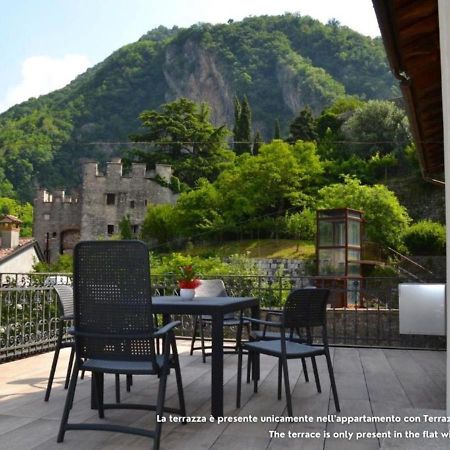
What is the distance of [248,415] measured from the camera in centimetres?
309

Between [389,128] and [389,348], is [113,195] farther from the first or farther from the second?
[389,348]

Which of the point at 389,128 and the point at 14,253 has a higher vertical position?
the point at 389,128

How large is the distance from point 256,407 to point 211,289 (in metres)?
1.68

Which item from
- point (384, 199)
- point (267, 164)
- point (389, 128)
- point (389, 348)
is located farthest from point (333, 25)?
point (389, 348)

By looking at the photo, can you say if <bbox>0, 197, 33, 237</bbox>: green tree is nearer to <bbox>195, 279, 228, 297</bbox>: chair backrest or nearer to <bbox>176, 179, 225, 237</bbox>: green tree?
<bbox>176, 179, 225, 237</bbox>: green tree

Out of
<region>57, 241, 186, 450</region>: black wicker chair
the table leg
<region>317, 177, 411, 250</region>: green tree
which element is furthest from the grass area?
<region>57, 241, 186, 450</region>: black wicker chair

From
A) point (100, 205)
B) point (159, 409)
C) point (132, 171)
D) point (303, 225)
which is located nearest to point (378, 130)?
point (303, 225)

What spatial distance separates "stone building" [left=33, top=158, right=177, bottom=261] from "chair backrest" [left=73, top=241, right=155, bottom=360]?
3333 cm

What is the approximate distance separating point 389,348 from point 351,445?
3627 mm

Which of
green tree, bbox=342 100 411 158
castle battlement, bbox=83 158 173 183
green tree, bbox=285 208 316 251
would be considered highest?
green tree, bbox=342 100 411 158

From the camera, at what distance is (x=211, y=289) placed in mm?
4836

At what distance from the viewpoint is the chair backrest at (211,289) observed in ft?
15.6

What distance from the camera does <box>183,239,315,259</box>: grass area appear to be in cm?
2264

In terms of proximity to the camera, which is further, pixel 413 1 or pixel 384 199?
pixel 384 199
